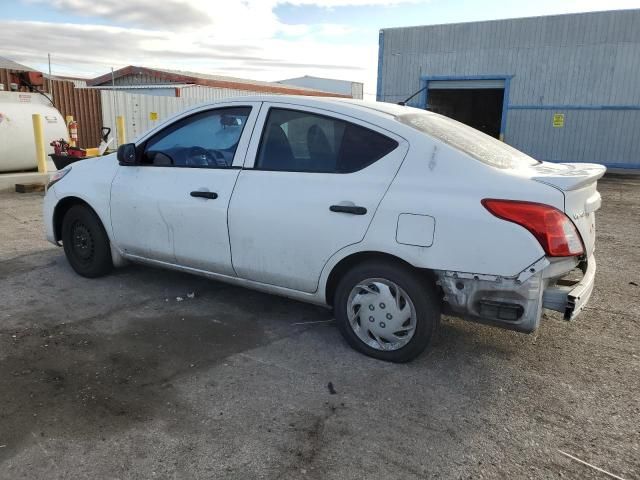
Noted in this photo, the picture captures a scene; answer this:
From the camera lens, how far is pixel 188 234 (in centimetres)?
420

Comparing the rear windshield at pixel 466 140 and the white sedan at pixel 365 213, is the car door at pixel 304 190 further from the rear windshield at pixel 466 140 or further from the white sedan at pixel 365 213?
the rear windshield at pixel 466 140

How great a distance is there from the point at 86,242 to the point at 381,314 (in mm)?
3022

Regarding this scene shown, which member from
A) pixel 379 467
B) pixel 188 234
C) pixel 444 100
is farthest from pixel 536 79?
pixel 379 467

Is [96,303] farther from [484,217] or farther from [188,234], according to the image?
[484,217]

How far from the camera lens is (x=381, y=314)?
3475mm

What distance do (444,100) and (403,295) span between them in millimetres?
19935

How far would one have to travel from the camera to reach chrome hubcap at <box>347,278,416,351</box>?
341 centimetres

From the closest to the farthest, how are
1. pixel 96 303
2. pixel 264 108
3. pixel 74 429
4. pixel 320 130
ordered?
pixel 74 429 < pixel 320 130 < pixel 264 108 < pixel 96 303

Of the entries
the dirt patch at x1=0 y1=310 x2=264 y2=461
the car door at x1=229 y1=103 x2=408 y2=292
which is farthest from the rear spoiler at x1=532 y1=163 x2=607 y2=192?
the dirt patch at x1=0 y1=310 x2=264 y2=461

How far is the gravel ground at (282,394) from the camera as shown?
254cm

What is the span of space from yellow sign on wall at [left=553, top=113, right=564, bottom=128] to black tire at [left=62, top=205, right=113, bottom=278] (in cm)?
1652

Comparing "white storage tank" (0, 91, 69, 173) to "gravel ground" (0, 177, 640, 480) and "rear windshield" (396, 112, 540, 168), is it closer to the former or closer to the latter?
"gravel ground" (0, 177, 640, 480)

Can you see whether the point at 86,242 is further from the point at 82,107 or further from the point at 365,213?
the point at 82,107

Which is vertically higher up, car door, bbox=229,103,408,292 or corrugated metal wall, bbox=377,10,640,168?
corrugated metal wall, bbox=377,10,640,168
